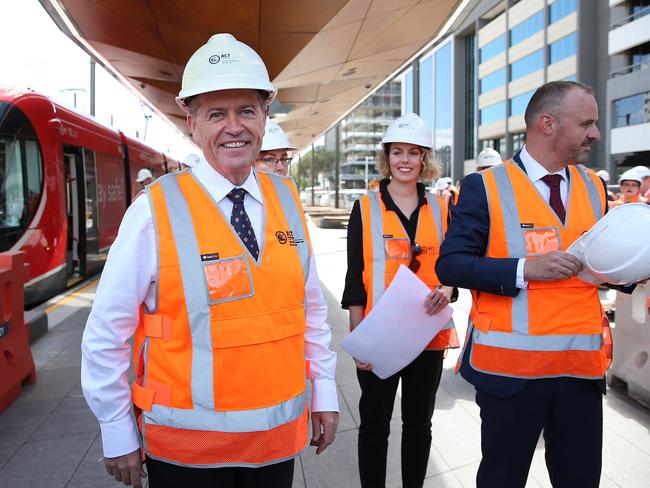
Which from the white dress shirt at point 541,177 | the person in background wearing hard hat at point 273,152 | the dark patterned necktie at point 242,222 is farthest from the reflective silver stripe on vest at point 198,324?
the person in background wearing hard hat at point 273,152

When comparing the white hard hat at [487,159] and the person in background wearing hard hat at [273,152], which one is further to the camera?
the white hard hat at [487,159]

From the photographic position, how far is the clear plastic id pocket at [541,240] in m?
2.18

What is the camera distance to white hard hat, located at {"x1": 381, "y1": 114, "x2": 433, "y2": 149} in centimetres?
317

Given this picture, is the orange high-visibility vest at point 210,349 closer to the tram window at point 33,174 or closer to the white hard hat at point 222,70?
the white hard hat at point 222,70

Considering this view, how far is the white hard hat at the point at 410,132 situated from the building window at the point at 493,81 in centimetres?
5735

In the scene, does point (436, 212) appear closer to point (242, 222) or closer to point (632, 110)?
point (242, 222)

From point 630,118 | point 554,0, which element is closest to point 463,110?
point 554,0

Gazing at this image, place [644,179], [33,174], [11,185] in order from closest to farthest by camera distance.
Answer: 1. [11,185]
2. [33,174]
3. [644,179]

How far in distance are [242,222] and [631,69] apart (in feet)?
144

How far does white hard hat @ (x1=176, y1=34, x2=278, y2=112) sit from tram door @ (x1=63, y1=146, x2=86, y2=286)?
8810 millimetres

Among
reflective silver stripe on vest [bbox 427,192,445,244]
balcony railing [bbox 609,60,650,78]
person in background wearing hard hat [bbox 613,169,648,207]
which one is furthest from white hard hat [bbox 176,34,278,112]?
balcony railing [bbox 609,60,650,78]

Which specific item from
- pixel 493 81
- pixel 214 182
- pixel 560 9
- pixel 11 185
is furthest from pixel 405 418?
pixel 493 81

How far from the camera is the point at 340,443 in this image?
3.83 metres

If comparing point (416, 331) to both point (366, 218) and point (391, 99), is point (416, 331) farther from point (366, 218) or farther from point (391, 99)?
point (391, 99)
